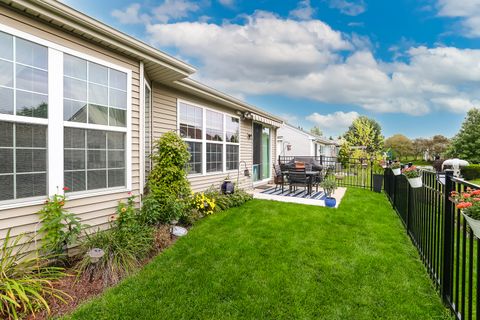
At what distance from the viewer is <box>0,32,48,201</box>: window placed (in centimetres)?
272

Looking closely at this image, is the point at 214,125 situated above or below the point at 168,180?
above

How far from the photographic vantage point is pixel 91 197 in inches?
140

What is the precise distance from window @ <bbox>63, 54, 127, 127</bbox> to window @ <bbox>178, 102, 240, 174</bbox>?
7.00 ft

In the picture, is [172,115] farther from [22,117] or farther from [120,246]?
[120,246]

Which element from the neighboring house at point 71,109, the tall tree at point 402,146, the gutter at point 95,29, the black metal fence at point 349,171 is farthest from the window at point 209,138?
the tall tree at point 402,146

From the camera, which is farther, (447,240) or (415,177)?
(415,177)

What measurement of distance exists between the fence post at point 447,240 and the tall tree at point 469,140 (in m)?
32.8

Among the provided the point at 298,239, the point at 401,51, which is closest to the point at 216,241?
the point at 298,239

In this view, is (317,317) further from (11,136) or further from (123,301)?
(11,136)

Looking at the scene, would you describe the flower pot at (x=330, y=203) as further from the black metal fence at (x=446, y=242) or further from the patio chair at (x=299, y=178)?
the black metal fence at (x=446, y=242)

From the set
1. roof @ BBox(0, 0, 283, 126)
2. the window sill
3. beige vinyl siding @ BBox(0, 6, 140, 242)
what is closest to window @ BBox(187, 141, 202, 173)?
roof @ BBox(0, 0, 283, 126)

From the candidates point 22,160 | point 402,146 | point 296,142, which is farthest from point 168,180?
point 402,146

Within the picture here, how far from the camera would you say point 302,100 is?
23250mm

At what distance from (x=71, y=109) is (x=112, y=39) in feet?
4.43
